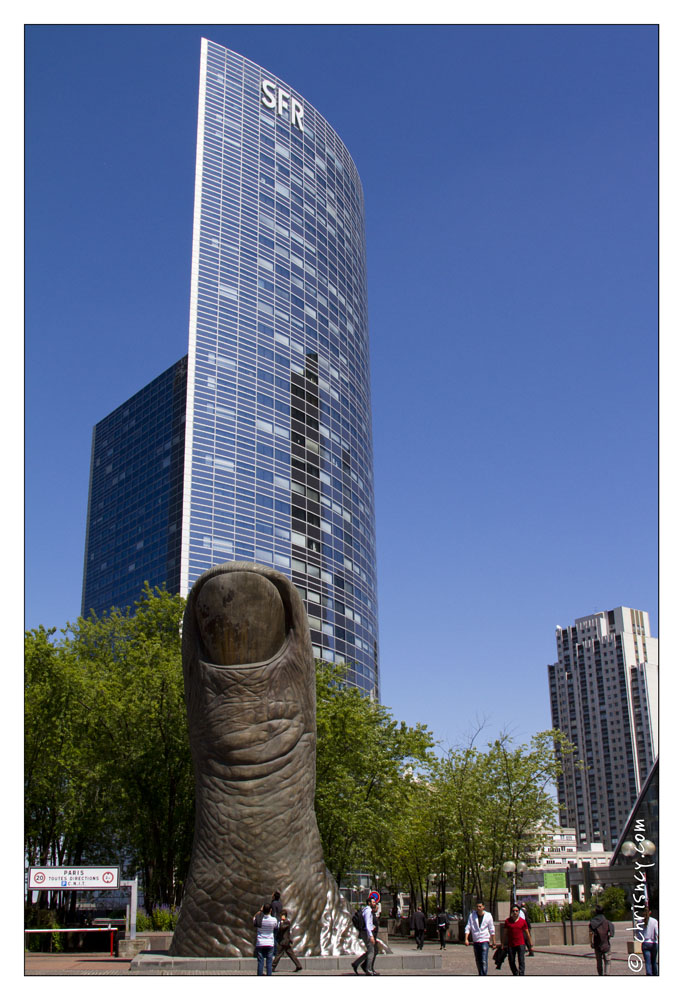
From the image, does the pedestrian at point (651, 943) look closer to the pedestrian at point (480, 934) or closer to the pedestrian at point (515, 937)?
the pedestrian at point (515, 937)

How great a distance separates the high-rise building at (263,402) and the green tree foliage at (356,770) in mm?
39442

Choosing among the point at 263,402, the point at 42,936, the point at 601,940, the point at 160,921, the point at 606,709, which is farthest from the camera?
the point at 606,709

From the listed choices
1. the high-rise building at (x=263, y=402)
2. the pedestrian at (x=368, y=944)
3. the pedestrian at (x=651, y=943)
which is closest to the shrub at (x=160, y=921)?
the pedestrian at (x=368, y=944)

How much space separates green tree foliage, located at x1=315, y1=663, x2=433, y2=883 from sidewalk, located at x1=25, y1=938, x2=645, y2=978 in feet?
19.5

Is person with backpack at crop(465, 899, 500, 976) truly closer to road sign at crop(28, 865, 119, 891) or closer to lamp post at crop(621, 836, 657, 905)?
lamp post at crop(621, 836, 657, 905)

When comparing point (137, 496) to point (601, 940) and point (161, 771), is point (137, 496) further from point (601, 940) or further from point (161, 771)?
point (601, 940)

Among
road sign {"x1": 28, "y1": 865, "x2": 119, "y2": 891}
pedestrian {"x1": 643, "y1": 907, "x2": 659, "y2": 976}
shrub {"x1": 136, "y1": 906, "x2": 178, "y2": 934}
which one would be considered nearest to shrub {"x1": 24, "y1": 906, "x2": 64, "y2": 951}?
shrub {"x1": 136, "y1": 906, "x2": 178, "y2": 934}

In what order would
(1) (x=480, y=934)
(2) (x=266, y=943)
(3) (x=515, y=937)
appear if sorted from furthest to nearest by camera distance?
(1) (x=480, y=934) < (3) (x=515, y=937) < (2) (x=266, y=943)

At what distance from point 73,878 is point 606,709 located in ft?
374

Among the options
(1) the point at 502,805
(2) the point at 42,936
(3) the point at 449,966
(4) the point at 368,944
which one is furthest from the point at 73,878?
(1) the point at 502,805

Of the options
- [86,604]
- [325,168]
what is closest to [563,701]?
[86,604]

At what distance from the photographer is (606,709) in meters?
122

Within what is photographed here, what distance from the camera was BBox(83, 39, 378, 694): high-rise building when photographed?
72.3 meters

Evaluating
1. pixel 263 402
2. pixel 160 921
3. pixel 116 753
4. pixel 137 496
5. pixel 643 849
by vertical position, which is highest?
pixel 263 402
